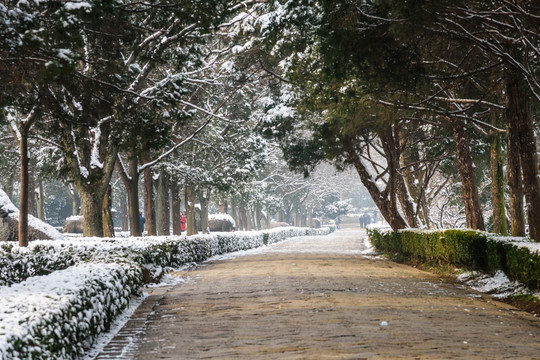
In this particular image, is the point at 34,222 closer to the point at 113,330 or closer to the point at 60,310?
the point at 113,330

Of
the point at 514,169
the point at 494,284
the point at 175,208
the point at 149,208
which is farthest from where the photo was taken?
the point at 175,208

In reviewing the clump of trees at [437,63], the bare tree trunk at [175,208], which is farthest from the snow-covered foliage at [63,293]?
the bare tree trunk at [175,208]

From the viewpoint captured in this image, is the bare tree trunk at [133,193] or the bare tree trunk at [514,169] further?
the bare tree trunk at [133,193]

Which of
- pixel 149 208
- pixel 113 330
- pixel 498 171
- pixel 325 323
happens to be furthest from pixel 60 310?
pixel 149 208

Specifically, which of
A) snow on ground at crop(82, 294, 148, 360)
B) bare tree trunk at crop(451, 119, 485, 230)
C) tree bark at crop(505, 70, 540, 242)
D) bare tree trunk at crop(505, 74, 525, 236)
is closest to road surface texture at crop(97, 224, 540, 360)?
snow on ground at crop(82, 294, 148, 360)

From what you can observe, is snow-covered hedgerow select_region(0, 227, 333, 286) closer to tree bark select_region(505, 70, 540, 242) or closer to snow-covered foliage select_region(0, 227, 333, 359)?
snow-covered foliage select_region(0, 227, 333, 359)

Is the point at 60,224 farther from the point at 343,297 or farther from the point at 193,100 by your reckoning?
the point at 343,297

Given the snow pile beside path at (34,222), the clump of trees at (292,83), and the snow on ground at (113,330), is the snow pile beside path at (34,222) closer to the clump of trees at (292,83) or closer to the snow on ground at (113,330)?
the clump of trees at (292,83)

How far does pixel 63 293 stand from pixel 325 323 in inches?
126

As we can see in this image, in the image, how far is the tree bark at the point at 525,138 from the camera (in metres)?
12.0

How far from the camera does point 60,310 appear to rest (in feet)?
18.8

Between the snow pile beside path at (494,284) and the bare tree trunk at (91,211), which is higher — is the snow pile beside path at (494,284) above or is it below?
below

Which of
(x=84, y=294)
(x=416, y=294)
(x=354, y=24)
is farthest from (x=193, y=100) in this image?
(x=84, y=294)

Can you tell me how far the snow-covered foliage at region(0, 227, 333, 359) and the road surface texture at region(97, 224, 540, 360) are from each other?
43 centimetres
